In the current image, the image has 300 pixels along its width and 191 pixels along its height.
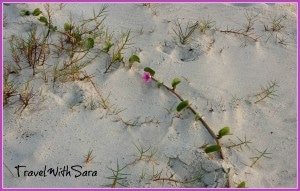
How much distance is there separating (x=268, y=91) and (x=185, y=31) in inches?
29.4

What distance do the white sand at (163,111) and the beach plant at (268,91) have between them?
1.1 inches

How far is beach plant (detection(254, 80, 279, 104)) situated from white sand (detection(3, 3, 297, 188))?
0.03 metres

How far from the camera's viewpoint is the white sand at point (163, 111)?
210cm

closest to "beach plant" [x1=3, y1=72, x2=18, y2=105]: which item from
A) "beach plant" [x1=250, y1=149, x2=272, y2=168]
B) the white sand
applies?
the white sand

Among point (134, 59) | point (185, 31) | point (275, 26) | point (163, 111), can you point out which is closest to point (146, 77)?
point (134, 59)

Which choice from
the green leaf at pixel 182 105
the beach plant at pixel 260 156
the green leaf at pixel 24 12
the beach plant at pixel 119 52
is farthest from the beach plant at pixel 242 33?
the green leaf at pixel 24 12

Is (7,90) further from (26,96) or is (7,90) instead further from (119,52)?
(119,52)

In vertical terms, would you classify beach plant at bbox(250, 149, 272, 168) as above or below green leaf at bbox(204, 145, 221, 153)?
below

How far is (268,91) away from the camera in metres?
2.52

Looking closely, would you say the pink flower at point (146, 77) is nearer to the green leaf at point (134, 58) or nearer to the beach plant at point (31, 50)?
the green leaf at point (134, 58)

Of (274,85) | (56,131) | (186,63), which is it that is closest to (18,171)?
(56,131)

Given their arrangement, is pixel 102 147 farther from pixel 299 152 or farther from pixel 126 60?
pixel 299 152

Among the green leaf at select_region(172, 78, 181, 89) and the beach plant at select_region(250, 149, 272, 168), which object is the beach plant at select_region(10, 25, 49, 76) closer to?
the green leaf at select_region(172, 78, 181, 89)

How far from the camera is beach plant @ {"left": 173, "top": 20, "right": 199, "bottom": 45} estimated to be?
109 inches
